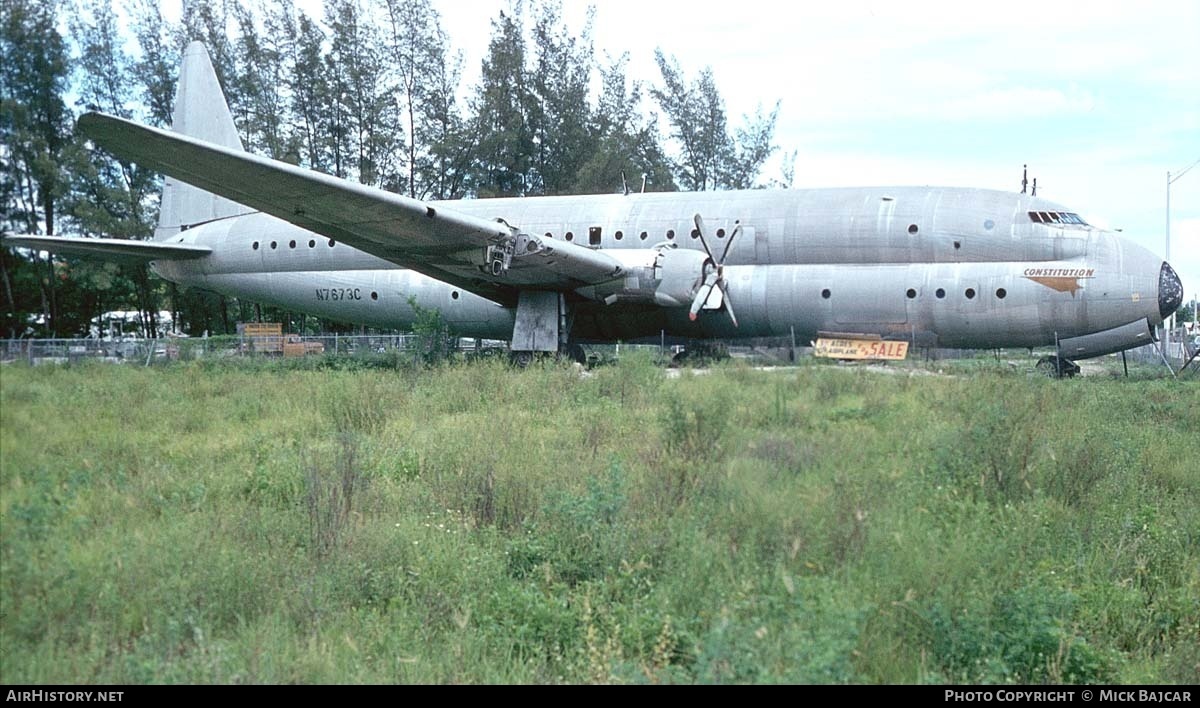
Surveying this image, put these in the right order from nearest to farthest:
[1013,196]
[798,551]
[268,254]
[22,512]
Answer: [22,512] < [798,551] < [1013,196] < [268,254]

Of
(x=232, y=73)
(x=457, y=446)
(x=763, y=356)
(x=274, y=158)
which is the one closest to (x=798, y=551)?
(x=763, y=356)

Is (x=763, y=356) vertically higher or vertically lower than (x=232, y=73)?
lower

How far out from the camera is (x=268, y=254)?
A: 77.6 ft

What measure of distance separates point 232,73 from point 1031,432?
994 cm

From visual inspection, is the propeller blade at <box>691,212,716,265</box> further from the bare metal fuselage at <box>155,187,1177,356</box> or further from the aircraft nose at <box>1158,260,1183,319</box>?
the aircraft nose at <box>1158,260,1183,319</box>

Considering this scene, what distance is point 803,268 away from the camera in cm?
2055

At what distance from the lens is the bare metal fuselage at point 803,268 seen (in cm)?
1875

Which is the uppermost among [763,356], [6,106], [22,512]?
[6,106]

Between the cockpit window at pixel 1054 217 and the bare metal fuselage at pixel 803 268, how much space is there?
0.33ft

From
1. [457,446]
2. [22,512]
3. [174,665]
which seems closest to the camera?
[22,512]

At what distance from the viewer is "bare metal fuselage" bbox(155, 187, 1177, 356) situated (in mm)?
18750

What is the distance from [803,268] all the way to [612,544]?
51.4 ft

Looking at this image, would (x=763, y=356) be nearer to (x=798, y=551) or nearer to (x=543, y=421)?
(x=798, y=551)

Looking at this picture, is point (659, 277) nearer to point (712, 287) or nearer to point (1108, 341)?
point (712, 287)
